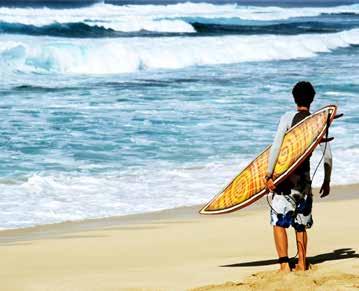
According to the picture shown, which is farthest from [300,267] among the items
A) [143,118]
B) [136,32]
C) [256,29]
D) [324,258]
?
[256,29]

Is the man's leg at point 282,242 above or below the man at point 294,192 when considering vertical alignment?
below

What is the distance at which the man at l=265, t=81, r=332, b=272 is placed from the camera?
241 inches

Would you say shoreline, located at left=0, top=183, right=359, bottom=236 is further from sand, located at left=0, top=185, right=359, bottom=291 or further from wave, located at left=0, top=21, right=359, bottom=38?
wave, located at left=0, top=21, right=359, bottom=38

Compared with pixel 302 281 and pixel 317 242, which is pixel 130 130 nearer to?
pixel 317 242

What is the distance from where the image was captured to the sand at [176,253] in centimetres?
613

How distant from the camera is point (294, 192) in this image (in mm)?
6191

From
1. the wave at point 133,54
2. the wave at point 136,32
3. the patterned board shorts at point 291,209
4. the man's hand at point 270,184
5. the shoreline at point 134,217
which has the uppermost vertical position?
the wave at point 136,32

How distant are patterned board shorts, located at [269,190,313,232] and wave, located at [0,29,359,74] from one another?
22.2 metres

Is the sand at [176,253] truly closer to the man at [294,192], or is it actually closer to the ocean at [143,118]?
the man at [294,192]

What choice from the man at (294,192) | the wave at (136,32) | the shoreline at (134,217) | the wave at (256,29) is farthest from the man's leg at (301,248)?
the wave at (256,29)

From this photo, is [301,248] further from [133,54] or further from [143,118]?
[133,54]

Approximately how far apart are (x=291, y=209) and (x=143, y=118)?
35.3ft

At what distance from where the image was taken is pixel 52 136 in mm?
14656

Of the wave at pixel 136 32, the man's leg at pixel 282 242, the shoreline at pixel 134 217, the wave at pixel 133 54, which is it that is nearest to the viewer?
the man's leg at pixel 282 242
